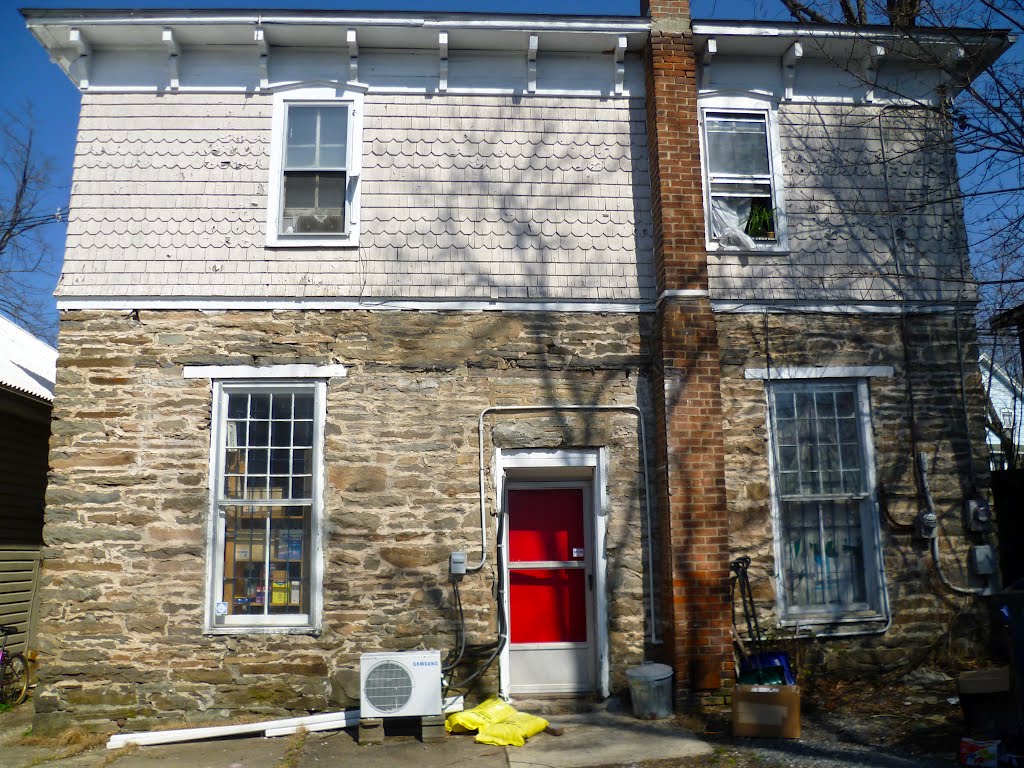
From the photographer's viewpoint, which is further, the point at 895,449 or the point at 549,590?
the point at 895,449

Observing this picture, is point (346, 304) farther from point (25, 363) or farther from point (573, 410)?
point (25, 363)

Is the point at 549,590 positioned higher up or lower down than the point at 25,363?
lower down

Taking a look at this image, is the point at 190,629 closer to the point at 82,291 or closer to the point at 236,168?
the point at 82,291

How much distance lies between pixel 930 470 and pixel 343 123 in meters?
7.03

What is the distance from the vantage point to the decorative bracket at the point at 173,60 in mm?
8328

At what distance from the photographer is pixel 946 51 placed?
9.01 meters

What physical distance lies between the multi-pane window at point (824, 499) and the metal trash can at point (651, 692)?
1606 millimetres

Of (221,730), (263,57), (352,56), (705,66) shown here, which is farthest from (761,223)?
(221,730)

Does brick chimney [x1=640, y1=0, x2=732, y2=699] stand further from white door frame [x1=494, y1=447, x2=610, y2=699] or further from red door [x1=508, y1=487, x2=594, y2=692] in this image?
red door [x1=508, y1=487, x2=594, y2=692]

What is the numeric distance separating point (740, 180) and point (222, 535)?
6.38 metres

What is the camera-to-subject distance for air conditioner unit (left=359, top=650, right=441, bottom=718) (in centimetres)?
700

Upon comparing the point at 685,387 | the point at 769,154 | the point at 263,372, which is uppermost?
the point at 769,154

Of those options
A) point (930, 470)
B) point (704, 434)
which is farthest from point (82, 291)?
point (930, 470)

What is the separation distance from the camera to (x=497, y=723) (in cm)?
708
